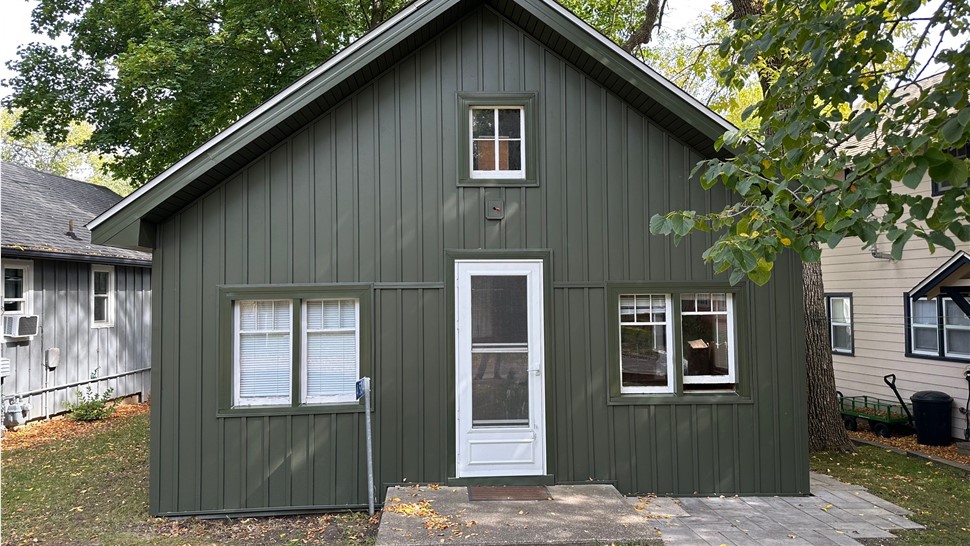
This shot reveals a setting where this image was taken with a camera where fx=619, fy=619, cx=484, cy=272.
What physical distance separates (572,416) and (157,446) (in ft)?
14.0

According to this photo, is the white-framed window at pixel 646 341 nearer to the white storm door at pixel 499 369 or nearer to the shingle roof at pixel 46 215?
the white storm door at pixel 499 369

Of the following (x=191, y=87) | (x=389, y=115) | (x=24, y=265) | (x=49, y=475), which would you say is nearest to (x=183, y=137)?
(x=191, y=87)

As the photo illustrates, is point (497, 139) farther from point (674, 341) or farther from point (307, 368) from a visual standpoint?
point (307, 368)

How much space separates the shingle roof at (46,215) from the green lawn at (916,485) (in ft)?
38.8

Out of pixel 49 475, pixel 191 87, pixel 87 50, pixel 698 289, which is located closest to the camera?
pixel 698 289

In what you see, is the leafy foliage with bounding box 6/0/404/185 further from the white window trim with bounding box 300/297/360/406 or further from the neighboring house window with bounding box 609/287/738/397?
the neighboring house window with bounding box 609/287/738/397

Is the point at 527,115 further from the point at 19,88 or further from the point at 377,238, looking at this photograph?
the point at 19,88

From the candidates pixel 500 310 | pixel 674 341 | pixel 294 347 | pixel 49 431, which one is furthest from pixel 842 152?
pixel 49 431

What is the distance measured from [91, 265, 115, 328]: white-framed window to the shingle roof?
49 centimetres

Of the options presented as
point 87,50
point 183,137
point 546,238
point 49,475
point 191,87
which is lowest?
point 49,475

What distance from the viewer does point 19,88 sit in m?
14.0

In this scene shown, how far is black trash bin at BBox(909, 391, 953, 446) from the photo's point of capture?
9.68 m

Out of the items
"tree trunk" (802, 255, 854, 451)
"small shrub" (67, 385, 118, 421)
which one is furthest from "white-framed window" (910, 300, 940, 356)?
"small shrub" (67, 385, 118, 421)

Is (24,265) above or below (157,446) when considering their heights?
above
